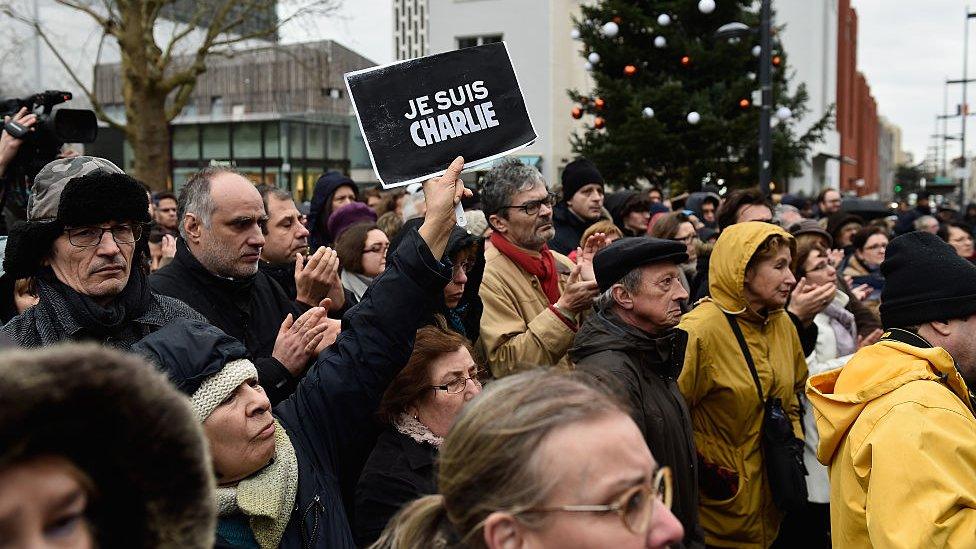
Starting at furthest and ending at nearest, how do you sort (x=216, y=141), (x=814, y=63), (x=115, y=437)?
(x=814, y=63)
(x=216, y=141)
(x=115, y=437)

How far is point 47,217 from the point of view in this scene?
9.06 feet

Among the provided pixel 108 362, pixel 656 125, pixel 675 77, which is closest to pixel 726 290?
pixel 108 362

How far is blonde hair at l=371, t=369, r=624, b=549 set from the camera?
4.87 ft

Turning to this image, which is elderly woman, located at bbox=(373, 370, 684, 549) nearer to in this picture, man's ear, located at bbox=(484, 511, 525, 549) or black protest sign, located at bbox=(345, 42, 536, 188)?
man's ear, located at bbox=(484, 511, 525, 549)

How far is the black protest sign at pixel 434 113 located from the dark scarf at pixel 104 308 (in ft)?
3.06

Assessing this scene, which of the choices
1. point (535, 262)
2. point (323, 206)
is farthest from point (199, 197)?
point (323, 206)

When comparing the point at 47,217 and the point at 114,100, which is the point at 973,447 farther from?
the point at 114,100

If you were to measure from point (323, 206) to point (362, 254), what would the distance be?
1.96m

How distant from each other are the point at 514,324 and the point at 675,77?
1295 centimetres

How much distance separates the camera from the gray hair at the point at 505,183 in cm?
446

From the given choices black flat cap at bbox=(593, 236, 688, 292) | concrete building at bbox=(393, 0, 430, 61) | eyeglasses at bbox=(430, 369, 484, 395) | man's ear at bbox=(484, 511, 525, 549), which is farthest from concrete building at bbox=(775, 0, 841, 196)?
concrete building at bbox=(393, 0, 430, 61)

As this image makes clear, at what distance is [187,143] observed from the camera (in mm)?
35250

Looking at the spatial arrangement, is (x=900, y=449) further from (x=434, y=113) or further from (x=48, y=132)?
(x=48, y=132)

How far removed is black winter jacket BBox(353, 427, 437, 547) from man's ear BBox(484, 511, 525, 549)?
44.1 inches
